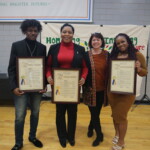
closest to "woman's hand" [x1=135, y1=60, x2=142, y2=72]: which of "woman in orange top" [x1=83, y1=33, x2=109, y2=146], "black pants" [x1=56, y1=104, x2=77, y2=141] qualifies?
"woman in orange top" [x1=83, y1=33, x2=109, y2=146]

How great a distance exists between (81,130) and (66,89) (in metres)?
0.97

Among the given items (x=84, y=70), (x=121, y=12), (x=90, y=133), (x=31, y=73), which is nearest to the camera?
(x=31, y=73)

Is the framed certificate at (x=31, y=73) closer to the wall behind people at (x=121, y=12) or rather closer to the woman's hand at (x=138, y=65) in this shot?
the woman's hand at (x=138, y=65)

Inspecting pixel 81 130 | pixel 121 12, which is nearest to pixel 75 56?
pixel 81 130

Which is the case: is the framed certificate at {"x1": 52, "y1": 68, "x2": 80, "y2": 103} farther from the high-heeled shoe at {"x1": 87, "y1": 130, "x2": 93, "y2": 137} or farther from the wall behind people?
the wall behind people

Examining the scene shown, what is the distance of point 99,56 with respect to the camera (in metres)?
2.11

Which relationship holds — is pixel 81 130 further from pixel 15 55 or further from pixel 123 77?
pixel 15 55

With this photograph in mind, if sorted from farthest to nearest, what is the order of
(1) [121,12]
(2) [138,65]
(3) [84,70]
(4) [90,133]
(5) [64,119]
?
(1) [121,12], (4) [90,133], (5) [64,119], (3) [84,70], (2) [138,65]

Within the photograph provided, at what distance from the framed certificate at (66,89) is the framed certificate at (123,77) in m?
0.39

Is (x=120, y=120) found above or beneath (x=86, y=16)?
beneath

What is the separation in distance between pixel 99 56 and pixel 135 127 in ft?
4.69

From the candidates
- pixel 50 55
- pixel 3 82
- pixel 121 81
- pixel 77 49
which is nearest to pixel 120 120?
pixel 121 81

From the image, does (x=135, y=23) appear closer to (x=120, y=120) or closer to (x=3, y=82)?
(x=120, y=120)

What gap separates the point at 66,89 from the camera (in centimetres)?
210
